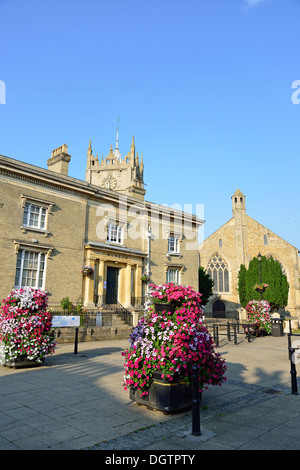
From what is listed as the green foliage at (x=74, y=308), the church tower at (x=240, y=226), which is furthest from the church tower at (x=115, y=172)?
the green foliage at (x=74, y=308)

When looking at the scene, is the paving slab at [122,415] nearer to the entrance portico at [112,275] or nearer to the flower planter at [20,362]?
the flower planter at [20,362]

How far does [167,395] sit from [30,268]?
14469 mm

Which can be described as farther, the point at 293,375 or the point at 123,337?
the point at 123,337

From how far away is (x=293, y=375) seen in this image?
6898 millimetres

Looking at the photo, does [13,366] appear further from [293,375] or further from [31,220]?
[31,220]

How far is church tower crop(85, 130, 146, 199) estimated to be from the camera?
203ft

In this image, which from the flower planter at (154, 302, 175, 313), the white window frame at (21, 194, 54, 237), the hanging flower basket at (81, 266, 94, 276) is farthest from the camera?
the hanging flower basket at (81, 266, 94, 276)

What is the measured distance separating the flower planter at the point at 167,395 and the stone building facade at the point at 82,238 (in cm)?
1181

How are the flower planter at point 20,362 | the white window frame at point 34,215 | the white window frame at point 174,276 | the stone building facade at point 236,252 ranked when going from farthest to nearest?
the stone building facade at point 236,252
the white window frame at point 174,276
the white window frame at point 34,215
the flower planter at point 20,362

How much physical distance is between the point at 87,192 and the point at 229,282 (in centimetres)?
2828

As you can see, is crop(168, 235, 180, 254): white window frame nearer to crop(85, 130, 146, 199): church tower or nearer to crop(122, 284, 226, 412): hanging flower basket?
crop(122, 284, 226, 412): hanging flower basket

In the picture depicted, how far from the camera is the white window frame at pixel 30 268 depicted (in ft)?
57.7

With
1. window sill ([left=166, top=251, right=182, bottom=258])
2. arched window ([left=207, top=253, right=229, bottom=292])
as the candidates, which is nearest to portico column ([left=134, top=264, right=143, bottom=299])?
window sill ([left=166, top=251, right=182, bottom=258])
